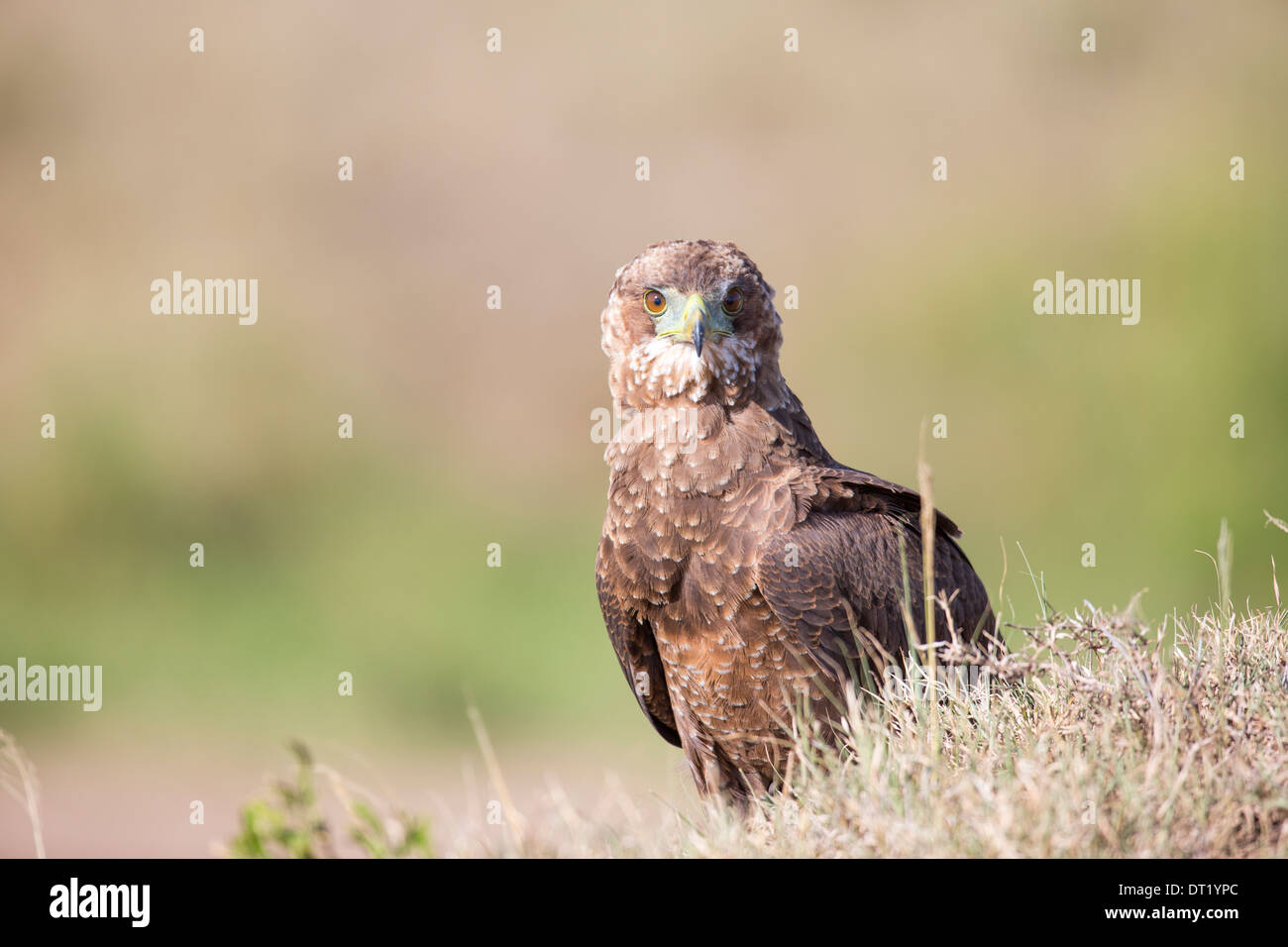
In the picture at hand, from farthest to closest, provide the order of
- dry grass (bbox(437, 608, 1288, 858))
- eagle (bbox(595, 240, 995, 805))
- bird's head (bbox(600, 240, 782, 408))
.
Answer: bird's head (bbox(600, 240, 782, 408))
eagle (bbox(595, 240, 995, 805))
dry grass (bbox(437, 608, 1288, 858))

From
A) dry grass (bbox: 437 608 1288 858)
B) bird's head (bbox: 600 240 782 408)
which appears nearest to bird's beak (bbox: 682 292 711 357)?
bird's head (bbox: 600 240 782 408)

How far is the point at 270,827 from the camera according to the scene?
3.13 meters

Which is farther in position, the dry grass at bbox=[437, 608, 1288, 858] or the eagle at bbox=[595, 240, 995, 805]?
the eagle at bbox=[595, 240, 995, 805]

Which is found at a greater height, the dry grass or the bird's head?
the bird's head

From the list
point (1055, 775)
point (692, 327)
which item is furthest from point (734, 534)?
point (1055, 775)

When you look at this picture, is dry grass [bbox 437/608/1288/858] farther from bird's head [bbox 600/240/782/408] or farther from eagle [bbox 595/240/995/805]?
bird's head [bbox 600/240/782/408]

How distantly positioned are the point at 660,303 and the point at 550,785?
235cm

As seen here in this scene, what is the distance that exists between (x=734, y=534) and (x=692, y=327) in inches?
34.7

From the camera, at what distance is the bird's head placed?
514cm

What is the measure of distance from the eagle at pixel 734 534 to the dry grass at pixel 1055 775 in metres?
0.68

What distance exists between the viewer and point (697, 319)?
5.02m

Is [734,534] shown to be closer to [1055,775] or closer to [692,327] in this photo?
[692,327]

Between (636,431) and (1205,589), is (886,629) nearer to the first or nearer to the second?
(636,431)
